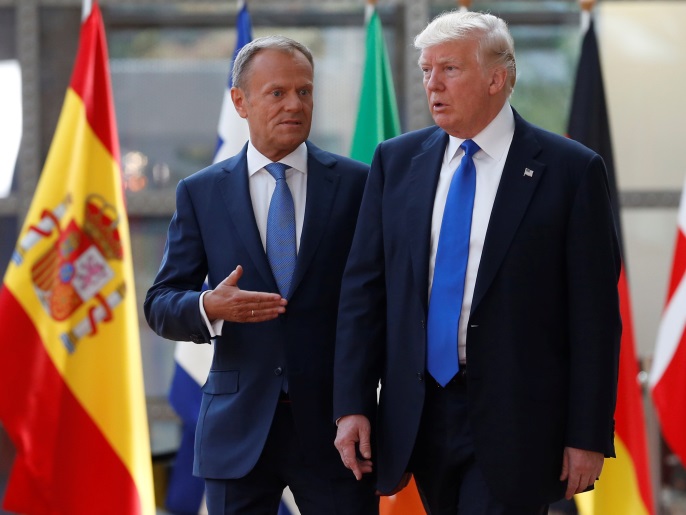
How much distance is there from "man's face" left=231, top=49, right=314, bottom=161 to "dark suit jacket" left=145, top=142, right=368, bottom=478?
102mm

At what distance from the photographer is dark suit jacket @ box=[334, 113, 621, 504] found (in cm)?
242

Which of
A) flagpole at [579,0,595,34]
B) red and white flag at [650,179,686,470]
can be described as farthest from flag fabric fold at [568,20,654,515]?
flagpole at [579,0,595,34]

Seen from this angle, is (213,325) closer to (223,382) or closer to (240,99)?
(223,382)

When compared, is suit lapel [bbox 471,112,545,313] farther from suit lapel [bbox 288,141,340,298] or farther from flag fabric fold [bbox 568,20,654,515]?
flag fabric fold [bbox 568,20,654,515]

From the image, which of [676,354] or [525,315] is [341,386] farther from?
[676,354]

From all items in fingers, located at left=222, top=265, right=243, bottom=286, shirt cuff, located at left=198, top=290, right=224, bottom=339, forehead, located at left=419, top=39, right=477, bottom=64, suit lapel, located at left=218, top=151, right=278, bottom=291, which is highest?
forehead, located at left=419, top=39, right=477, bottom=64

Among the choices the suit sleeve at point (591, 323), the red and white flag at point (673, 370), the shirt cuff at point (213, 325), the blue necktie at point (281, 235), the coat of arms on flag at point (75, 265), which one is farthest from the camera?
the coat of arms on flag at point (75, 265)

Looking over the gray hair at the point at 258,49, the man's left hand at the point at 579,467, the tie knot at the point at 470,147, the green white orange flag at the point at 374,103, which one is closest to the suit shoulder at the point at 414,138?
the tie knot at the point at 470,147

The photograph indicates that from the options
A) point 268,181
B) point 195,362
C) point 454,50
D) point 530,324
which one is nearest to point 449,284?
point 530,324

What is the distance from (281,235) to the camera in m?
2.78

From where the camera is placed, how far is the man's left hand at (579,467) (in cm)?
242

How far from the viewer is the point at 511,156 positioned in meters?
2.51

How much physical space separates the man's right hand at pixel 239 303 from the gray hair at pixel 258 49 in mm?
594

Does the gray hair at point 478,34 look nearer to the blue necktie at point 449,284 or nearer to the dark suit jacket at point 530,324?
the dark suit jacket at point 530,324
